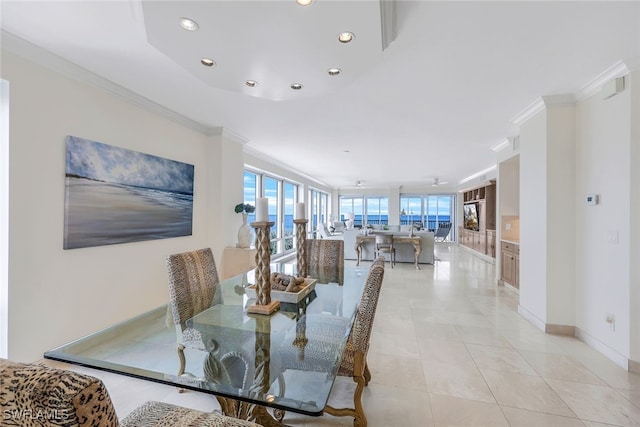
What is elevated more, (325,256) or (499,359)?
(325,256)

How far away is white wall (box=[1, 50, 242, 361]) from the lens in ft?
6.58

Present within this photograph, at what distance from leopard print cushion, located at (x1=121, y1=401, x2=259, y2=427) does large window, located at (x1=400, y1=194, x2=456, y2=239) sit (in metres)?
11.4

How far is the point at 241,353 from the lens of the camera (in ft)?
4.33

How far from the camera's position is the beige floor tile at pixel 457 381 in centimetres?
195

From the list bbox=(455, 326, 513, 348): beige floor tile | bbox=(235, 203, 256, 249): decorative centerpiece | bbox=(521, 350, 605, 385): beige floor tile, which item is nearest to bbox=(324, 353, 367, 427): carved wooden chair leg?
bbox=(521, 350, 605, 385): beige floor tile

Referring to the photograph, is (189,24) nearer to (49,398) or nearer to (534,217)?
(49,398)

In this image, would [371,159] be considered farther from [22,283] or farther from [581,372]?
[22,283]

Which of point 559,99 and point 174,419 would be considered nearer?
point 174,419

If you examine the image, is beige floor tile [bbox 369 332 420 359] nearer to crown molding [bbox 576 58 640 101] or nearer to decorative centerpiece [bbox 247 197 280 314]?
decorative centerpiece [bbox 247 197 280 314]

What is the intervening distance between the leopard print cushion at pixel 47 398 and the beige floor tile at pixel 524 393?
7.59 ft

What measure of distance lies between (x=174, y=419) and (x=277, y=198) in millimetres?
6427

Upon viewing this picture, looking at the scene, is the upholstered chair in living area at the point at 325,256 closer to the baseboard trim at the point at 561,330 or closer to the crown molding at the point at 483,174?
the baseboard trim at the point at 561,330

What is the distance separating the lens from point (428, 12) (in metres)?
1.63

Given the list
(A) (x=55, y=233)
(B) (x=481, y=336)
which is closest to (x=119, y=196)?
(A) (x=55, y=233)
